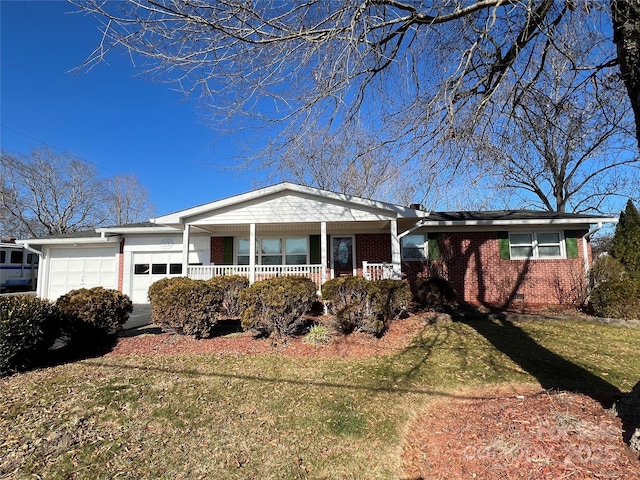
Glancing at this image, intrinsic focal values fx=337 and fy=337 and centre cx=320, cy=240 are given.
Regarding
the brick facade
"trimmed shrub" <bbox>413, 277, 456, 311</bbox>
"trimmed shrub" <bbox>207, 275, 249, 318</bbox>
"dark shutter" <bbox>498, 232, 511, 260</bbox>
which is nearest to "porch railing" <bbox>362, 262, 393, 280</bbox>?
"trimmed shrub" <bbox>413, 277, 456, 311</bbox>

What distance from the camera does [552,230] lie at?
1198cm

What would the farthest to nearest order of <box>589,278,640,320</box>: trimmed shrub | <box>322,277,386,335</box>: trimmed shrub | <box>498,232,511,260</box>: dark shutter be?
<box>498,232,511,260</box>: dark shutter
<box>589,278,640,320</box>: trimmed shrub
<box>322,277,386,335</box>: trimmed shrub

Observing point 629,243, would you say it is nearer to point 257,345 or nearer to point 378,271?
point 378,271

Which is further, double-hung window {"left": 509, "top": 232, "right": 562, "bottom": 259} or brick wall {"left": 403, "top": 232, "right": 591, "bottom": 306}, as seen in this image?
double-hung window {"left": 509, "top": 232, "right": 562, "bottom": 259}

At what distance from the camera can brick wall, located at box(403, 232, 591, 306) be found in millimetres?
11758

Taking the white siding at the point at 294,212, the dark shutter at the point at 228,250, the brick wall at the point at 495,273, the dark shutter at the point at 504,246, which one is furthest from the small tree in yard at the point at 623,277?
the dark shutter at the point at 228,250

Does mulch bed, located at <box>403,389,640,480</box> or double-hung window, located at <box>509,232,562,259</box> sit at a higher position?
double-hung window, located at <box>509,232,562,259</box>

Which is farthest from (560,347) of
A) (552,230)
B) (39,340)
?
(39,340)

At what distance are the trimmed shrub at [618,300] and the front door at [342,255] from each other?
7.43 meters

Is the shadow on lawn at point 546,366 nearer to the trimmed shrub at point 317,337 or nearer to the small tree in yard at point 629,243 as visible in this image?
the trimmed shrub at point 317,337

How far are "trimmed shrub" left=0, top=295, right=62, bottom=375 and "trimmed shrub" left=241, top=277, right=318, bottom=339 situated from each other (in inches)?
129

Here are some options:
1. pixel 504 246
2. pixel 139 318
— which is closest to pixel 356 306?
pixel 139 318

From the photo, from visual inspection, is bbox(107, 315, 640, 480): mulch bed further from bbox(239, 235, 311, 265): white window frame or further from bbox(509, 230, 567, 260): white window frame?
bbox(239, 235, 311, 265): white window frame

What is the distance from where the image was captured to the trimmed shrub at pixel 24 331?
5.09 metres
